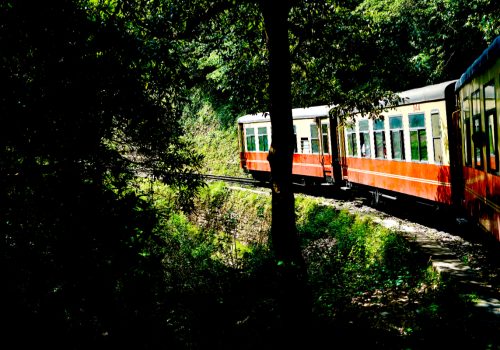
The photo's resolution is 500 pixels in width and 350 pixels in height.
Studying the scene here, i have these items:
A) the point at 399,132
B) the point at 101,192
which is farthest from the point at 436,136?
the point at 101,192

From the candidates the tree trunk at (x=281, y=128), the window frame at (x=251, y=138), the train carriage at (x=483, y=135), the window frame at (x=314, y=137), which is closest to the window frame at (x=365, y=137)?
the window frame at (x=314, y=137)

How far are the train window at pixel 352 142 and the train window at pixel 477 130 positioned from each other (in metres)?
8.40

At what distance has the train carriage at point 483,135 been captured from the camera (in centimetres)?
720

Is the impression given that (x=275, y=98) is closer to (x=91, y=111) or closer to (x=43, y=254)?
(x=91, y=111)

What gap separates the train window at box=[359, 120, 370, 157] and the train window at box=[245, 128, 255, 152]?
921 centimetres

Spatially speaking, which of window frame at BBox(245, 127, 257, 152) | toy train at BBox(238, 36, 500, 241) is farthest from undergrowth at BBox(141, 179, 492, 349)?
window frame at BBox(245, 127, 257, 152)

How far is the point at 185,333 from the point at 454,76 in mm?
20264

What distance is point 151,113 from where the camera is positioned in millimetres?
7227

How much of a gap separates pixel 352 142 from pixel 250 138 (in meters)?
9.07

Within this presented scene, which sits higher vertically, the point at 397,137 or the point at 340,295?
the point at 397,137

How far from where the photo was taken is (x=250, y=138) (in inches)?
1029

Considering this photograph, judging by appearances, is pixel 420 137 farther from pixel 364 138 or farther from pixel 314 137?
pixel 314 137

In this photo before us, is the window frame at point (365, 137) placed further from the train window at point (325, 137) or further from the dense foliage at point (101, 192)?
the dense foliage at point (101, 192)

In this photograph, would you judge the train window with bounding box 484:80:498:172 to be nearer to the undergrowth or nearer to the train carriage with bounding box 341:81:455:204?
the undergrowth
